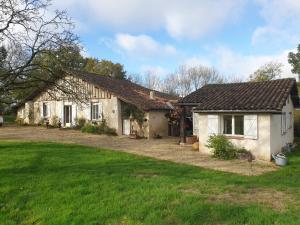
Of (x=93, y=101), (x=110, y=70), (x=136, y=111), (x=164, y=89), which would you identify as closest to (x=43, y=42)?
(x=136, y=111)

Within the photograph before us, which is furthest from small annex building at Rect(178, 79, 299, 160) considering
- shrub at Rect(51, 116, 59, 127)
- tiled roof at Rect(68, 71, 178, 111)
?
shrub at Rect(51, 116, 59, 127)

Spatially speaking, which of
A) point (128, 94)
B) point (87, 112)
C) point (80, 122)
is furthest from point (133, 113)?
point (80, 122)

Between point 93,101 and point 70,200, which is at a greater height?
point 93,101

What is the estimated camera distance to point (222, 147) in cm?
1548

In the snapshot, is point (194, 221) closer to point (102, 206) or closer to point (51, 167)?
point (102, 206)

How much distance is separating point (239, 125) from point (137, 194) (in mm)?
9014

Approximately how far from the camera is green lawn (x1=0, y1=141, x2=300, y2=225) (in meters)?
7.17

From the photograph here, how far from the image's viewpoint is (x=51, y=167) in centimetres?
1179

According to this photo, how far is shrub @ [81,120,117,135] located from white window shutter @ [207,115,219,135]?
9888 millimetres

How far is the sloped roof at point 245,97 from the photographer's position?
49.9ft

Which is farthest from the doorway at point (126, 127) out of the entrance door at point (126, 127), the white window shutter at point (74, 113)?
the white window shutter at point (74, 113)

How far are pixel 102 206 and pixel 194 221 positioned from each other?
2246 millimetres

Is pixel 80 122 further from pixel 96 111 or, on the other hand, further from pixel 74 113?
pixel 96 111

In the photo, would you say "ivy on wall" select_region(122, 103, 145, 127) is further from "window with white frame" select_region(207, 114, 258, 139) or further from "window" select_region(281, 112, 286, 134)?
"window" select_region(281, 112, 286, 134)
